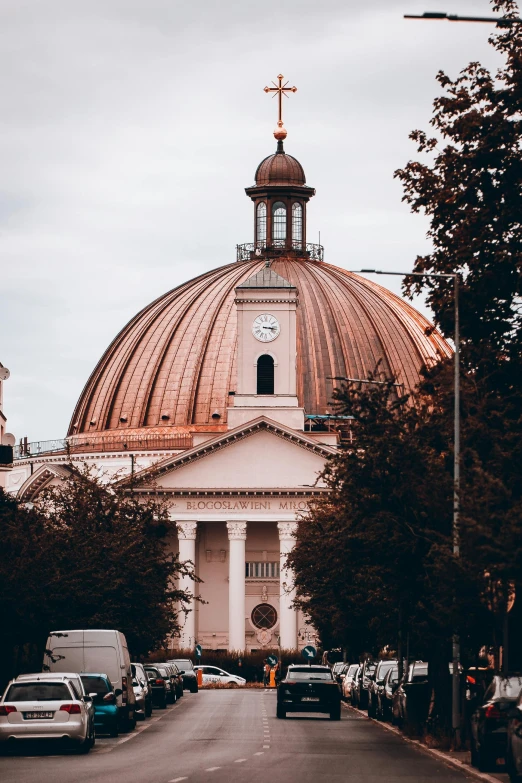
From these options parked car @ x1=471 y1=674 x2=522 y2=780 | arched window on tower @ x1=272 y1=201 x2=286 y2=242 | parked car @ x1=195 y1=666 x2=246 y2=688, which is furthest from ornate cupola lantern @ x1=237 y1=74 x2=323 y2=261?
parked car @ x1=471 y1=674 x2=522 y2=780

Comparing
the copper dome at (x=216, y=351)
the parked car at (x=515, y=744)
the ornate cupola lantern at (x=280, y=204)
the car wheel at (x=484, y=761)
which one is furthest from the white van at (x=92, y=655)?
the ornate cupola lantern at (x=280, y=204)

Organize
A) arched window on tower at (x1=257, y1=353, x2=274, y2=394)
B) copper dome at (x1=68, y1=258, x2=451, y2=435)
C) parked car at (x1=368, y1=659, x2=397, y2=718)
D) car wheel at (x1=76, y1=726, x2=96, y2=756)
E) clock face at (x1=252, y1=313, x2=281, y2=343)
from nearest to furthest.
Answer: car wheel at (x1=76, y1=726, x2=96, y2=756) → parked car at (x1=368, y1=659, x2=397, y2=718) → clock face at (x1=252, y1=313, x2=281, y2=343) → arched window on tower at (x1=257, y1=353, x2=274, y2=394) → copper dome at (x1=68, y1=258, x2=451, y2=435)

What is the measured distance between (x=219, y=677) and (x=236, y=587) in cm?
1387

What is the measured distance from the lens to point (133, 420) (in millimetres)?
136500

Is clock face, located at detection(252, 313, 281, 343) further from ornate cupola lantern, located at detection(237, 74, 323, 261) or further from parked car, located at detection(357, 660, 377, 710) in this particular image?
parked car, located at detection(357, 660, 377, 710)

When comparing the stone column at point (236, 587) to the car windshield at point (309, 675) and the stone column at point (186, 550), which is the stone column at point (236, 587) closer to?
the stone column at point (186, 550)

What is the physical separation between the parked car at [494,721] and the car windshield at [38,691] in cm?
834

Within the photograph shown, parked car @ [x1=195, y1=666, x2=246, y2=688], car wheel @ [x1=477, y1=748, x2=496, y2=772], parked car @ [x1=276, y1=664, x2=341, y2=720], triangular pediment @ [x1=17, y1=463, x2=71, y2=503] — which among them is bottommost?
car wheel @ [x1=477, y1=748, x2=496, y2=772]

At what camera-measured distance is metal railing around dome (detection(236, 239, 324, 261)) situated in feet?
A: 493

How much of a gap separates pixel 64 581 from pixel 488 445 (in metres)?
18.6

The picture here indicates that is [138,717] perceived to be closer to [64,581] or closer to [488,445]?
[64,581]

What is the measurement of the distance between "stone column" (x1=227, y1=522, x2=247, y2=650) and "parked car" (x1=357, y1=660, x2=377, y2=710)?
160 feet

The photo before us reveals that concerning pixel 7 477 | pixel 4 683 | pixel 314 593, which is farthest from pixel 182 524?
pixel 4 683

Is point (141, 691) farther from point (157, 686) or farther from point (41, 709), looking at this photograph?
point (41, 709)
